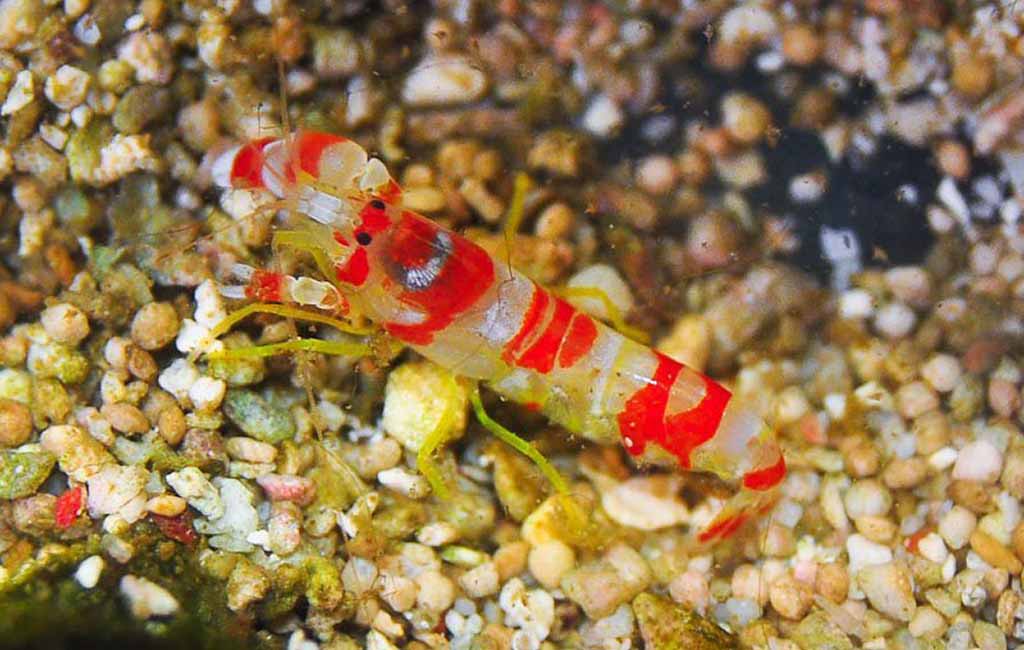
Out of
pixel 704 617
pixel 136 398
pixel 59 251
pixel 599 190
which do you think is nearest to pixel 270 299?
pixel 136 398

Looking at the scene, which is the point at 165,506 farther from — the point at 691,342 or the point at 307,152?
the point at 691,342

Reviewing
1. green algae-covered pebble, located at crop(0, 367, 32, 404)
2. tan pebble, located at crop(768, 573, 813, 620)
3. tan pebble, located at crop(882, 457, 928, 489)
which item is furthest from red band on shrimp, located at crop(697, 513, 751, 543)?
green algae-covered pebble, located at crop(0, 367, 32, 404)

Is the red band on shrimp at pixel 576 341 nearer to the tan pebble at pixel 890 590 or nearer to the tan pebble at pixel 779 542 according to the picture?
the tan pebble at pixel 779 542

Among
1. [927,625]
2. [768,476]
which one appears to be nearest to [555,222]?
[768,476]

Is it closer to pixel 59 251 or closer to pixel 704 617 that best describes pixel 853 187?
pixel 704 617

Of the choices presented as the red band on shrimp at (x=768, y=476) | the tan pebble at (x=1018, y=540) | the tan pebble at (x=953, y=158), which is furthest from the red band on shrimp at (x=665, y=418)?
the tan pebble at (x=953, y=158)

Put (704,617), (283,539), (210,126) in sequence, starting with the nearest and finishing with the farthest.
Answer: (283,539)
(704,617)
(210,126)
